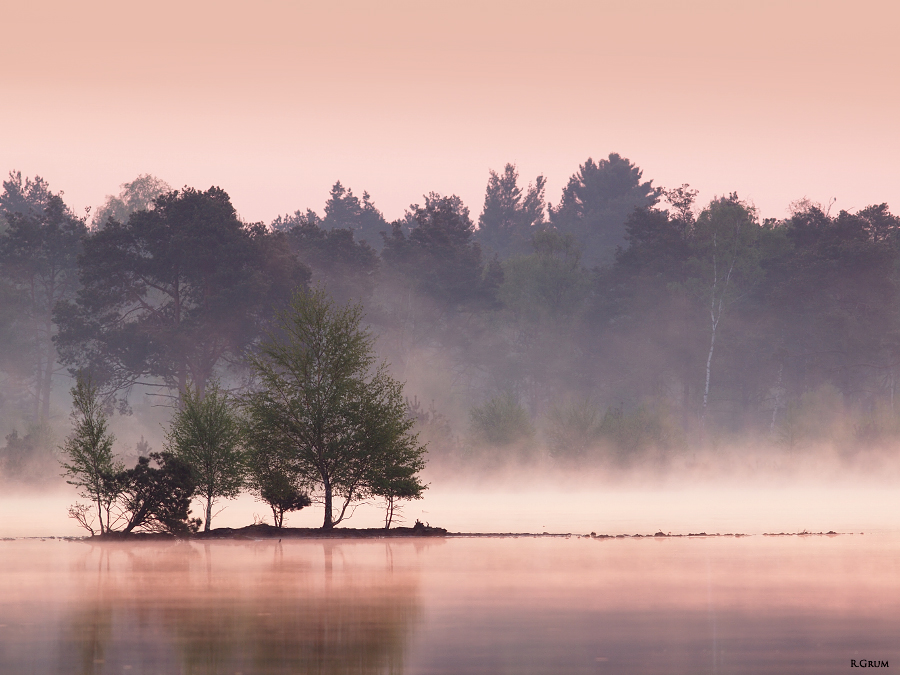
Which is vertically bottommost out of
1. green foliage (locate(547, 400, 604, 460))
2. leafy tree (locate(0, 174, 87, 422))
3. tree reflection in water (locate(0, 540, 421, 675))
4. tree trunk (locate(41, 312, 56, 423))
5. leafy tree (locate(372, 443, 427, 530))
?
tree reflection in water (locate(0, 540, 421, 675))

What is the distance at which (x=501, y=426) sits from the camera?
267 ft

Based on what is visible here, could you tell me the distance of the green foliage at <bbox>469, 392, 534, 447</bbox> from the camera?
268ft

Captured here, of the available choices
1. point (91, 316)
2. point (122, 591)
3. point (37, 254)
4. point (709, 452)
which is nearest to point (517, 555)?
point (122, 591)

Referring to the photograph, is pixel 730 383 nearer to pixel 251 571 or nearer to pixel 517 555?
pixel 517 555

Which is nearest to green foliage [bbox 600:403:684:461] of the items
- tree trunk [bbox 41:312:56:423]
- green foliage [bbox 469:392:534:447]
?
green foliage [bbox 469:392:534:447]

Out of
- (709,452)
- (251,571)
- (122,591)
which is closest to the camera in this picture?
(122,591)

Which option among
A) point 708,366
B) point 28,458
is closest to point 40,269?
point 28,458

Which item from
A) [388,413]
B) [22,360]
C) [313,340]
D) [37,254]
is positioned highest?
[37,254]

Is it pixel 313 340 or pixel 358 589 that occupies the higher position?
pixel 313 340

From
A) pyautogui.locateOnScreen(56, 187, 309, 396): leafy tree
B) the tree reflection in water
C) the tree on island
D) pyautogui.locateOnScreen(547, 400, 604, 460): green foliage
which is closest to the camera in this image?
the tree reflection in water

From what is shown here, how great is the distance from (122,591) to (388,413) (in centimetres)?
1732

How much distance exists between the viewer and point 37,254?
99.4 meters

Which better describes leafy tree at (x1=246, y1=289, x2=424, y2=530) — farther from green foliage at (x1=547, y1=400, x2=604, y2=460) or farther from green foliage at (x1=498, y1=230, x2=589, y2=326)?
green foliage at (x1=498, y1=230, x2=589, y2=326)

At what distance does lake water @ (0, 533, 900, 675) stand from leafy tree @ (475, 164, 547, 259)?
12089 centimetres
